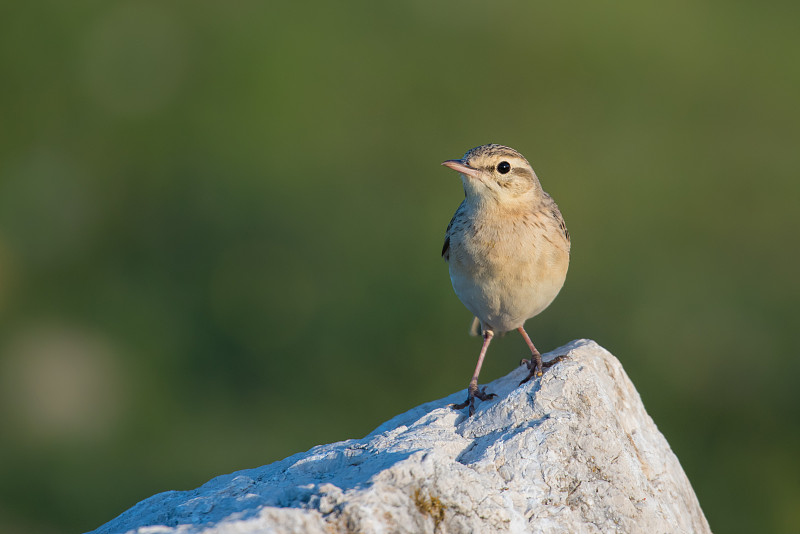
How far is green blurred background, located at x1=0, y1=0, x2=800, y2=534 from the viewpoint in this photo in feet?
34.0

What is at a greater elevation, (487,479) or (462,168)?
(462,168)

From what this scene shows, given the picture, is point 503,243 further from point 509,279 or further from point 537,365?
point 537,365

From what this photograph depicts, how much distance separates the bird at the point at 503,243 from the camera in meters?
6.40

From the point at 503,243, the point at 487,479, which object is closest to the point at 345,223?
the point at 503,243

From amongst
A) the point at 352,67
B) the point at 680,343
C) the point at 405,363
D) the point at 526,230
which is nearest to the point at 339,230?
the point at 405,363

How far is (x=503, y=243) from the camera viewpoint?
6414mm

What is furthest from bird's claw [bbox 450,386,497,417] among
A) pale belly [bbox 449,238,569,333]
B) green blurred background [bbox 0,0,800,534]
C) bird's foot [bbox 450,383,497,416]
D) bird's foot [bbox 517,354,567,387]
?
green blurred background [bbox 0,0,800,534]

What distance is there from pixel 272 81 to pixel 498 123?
140 inches

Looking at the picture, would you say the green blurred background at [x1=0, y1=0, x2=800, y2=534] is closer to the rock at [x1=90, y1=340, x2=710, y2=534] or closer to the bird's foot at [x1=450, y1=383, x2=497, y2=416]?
the bird's foot at [x1=450, y1=383, x2=497, y2=416]

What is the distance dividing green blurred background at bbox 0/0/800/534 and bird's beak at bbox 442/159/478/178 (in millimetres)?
4298

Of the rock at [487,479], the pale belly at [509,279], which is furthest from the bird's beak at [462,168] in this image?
the rock at [487,479]

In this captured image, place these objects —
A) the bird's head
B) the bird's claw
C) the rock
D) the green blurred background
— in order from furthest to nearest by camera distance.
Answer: the green blurred background → the bird's head → the bird's claw → the rock

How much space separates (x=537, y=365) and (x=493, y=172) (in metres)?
1.45

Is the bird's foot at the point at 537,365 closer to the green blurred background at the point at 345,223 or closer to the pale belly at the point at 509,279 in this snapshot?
the pale belly at the point at 509,279
